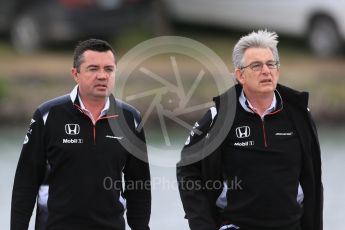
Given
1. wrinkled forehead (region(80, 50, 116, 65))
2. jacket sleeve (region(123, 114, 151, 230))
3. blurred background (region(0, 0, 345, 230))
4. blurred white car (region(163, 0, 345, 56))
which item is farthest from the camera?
blurred white car (region(163, 0, 345, 56))

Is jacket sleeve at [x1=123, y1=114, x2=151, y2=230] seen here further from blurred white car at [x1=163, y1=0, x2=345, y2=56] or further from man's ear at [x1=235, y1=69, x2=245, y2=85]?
blurred white car at [x1=163, y1=0, x2=345, y2=56]

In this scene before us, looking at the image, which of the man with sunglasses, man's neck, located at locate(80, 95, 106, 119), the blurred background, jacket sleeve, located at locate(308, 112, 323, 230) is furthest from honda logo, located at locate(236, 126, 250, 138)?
the blurred background

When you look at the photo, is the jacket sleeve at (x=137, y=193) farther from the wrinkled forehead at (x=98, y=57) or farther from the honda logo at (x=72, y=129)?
the wrinkled forehead at (x=98, y=57)

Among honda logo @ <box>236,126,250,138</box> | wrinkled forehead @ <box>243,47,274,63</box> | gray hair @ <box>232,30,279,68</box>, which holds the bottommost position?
honda logo @ <box>236,126,250,138</box>

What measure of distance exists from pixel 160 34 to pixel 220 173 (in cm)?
1366

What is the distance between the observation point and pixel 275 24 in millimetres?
18266

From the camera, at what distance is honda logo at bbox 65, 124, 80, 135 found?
5.56 meters

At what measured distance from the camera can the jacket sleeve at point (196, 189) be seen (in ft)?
18.4

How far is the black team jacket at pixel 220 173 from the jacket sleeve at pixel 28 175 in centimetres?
74

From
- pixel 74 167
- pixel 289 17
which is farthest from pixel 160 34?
pixel 74 167

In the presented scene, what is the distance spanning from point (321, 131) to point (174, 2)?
5907 millimetres

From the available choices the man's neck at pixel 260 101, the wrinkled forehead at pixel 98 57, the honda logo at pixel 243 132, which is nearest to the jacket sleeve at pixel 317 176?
the man's neck at pixel 260 101

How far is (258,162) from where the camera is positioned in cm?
556

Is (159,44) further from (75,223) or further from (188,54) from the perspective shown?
(75,223)
